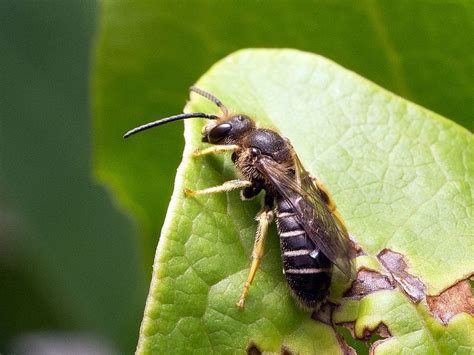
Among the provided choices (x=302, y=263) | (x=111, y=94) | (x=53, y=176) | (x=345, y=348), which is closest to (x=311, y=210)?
(x=302, y=263)

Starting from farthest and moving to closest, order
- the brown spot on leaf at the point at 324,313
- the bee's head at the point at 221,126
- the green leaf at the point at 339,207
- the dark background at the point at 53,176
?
1. the dark background at the point at 53,176
2. the bee's head at the point at 221,126
3. the brown spot on leaf at the point at 324,313
4. the green leaf at the point at 339,207

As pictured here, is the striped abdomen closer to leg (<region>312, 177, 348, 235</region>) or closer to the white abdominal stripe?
the white abdominal stripe

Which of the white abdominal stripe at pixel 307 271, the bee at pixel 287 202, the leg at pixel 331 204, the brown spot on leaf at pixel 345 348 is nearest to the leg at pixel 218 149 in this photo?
the bee at pixel 287 202

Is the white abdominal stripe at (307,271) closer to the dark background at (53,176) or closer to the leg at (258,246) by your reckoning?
the leg at (258,246)

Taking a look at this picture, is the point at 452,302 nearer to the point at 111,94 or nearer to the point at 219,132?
the point at 219,132

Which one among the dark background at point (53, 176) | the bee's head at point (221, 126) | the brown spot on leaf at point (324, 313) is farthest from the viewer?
the dark background at point (53, 176)

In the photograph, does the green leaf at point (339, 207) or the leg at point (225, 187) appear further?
the leg at point (225, 187)

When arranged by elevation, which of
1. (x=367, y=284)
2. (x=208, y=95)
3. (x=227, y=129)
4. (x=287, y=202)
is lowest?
(x=367, y=284)
